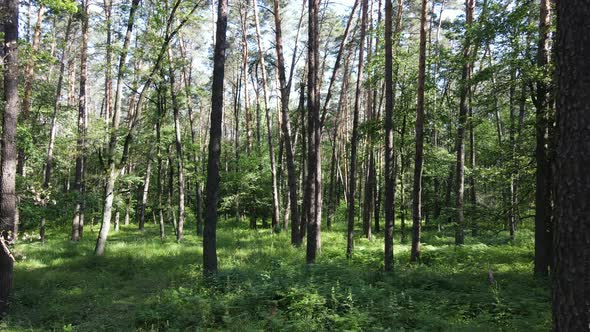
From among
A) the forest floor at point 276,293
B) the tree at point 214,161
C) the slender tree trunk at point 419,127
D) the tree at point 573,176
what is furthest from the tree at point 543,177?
the tree at point 214,161

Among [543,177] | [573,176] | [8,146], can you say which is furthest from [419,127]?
[8,146]

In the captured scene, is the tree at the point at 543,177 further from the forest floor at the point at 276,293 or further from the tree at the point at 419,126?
the tree at the point at 419,126

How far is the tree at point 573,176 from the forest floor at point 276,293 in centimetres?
317

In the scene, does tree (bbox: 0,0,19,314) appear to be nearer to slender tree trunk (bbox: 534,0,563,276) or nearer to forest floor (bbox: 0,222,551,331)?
forest floor (bbox: 0,222,551,331)

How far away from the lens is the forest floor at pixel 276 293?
6.45 meters

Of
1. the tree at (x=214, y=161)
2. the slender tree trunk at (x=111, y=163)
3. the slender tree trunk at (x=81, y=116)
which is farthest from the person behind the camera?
the slender tree trunk at (x=81, y=116)

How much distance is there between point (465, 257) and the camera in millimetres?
12969

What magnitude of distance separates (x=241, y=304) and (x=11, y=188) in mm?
6486

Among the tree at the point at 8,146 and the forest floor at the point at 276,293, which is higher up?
the tree at the point at 8,146

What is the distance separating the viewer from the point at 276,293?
7551 millimetres

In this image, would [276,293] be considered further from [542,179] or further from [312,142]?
[542,179]

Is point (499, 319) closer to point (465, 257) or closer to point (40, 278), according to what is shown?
point (465, 257)

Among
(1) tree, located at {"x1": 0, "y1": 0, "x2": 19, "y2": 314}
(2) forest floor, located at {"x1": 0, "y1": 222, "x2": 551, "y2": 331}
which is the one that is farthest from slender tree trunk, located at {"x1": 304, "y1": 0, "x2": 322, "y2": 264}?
(1) tree, located at {"x1": 0, "y1": 0, "x2": 19, "y2": 314}

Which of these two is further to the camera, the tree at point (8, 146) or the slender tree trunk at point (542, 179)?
the slender tree trunk at point (542, 179)
